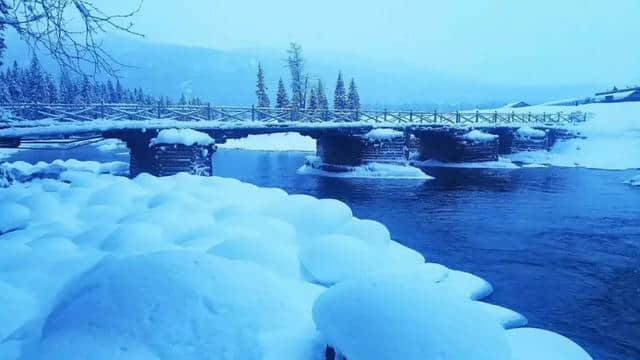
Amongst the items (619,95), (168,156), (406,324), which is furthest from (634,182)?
(619,95)

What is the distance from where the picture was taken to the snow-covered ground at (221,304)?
3898 mm

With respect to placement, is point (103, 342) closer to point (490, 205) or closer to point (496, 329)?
point (496, 329)

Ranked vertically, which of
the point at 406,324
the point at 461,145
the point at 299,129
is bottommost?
the point at 406,324

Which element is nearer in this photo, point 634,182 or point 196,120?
point 196,120

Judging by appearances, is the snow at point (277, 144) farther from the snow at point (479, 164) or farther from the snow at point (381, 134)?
the snow at point (381, 134)

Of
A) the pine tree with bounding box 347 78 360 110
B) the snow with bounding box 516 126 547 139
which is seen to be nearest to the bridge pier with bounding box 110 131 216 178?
the snow with bounding box 516 126 547 139

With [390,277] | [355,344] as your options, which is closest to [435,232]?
[390,277]

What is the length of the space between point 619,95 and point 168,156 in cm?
5864

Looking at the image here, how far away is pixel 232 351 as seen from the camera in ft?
13.3

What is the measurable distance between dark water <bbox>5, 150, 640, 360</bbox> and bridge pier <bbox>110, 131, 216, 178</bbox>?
4773 mm

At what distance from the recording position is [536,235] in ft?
45.5

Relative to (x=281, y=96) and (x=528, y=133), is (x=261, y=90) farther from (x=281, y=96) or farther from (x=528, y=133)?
(x=528, y=133)

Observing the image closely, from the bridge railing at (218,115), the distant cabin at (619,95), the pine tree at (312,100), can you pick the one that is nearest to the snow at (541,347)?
the bridge railing at (218,115)

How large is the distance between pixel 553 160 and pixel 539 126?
3.73 m
